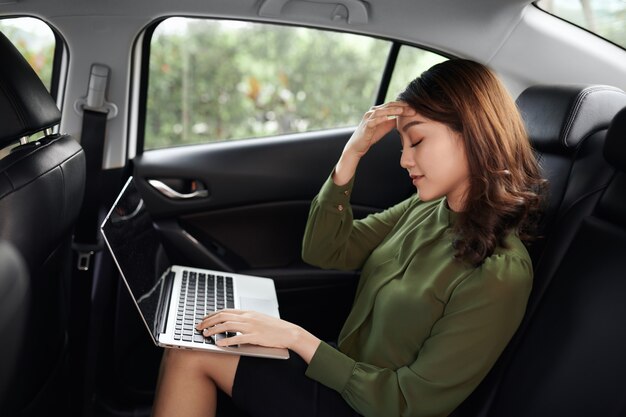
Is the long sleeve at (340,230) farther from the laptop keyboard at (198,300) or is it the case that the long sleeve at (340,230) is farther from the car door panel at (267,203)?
the car door panel at (267,203)

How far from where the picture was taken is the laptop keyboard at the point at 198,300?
1.52 metres

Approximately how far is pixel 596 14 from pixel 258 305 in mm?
1540

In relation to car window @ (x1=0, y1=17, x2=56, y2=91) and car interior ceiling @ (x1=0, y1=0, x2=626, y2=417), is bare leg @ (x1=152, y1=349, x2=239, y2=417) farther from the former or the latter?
car window @ (x1=0, y1=17, x2=56, y2=91)

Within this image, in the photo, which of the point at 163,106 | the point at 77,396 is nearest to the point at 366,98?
the point at 163,106

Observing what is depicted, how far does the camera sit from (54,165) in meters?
1.56

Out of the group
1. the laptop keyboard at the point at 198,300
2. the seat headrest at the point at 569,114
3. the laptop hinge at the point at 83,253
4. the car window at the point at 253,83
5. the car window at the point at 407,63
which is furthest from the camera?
the car window at the point at 253,83

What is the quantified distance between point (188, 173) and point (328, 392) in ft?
3.48

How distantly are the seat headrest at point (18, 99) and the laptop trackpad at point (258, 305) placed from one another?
60cm

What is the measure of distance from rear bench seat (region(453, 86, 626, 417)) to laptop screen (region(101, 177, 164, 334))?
27.9 inches

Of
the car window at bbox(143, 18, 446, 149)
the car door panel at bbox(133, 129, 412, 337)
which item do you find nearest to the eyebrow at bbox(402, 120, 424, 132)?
the car door panel at bbox(133, 129, 412, 337)

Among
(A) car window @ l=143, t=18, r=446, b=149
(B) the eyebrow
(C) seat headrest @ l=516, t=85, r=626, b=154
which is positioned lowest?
(A) car window @ l=143, t=18, r=446, b=149

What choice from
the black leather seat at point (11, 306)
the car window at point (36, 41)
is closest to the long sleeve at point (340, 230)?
the black leather seat at point (11, 306)

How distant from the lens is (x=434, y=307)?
4.91 ft

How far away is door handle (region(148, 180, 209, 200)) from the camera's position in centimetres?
233
